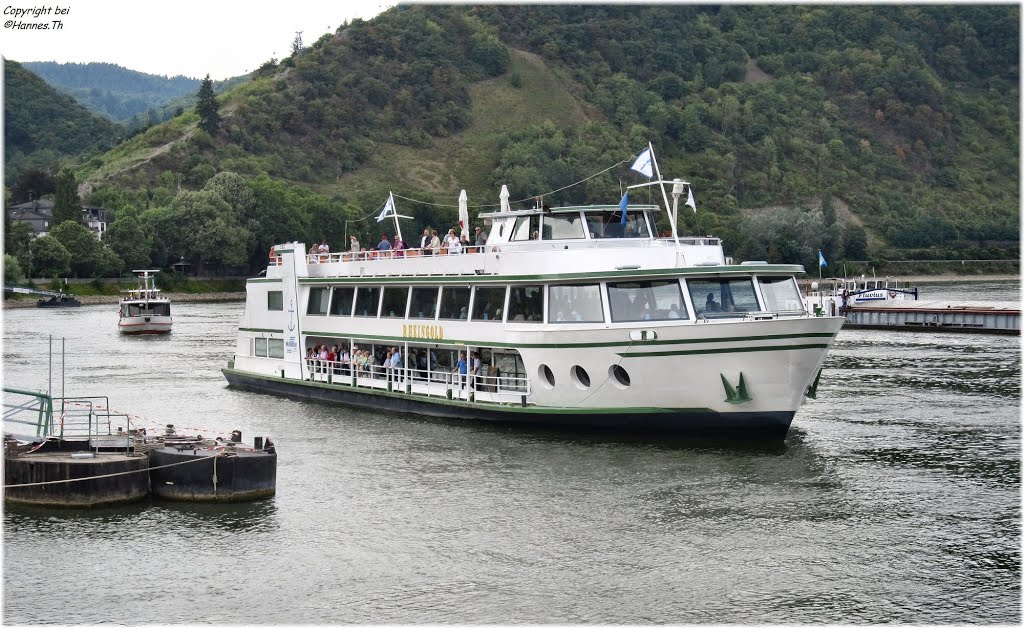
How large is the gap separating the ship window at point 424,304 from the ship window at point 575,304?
5.12 m

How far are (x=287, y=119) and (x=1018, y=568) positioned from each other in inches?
6782

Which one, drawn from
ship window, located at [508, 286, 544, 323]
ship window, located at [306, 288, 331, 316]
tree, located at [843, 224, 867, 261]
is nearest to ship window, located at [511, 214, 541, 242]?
ship window, located at [508, 286, 544, 323]

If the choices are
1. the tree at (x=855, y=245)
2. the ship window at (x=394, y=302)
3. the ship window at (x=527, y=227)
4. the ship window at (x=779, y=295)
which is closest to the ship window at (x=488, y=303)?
the ship window at (x=527, y=227)

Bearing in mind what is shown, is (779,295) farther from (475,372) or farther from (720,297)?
(475,372)

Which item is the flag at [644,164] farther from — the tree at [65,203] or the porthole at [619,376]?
the tree at [65,203]

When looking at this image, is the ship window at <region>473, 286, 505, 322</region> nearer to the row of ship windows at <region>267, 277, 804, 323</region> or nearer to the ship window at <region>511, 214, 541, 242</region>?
the row of ship windows at <region>267, 277, 804, 323</region>

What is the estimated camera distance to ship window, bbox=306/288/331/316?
126 feet

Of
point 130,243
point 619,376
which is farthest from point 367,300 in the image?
point 130,243

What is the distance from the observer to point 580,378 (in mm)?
29375

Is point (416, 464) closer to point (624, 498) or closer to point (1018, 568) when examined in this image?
point (624, 498)

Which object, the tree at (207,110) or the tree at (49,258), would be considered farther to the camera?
the tree at (207,110)

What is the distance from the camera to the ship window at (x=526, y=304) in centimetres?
3009

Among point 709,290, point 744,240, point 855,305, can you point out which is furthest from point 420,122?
point 709,290

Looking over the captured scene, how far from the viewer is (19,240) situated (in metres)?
114
